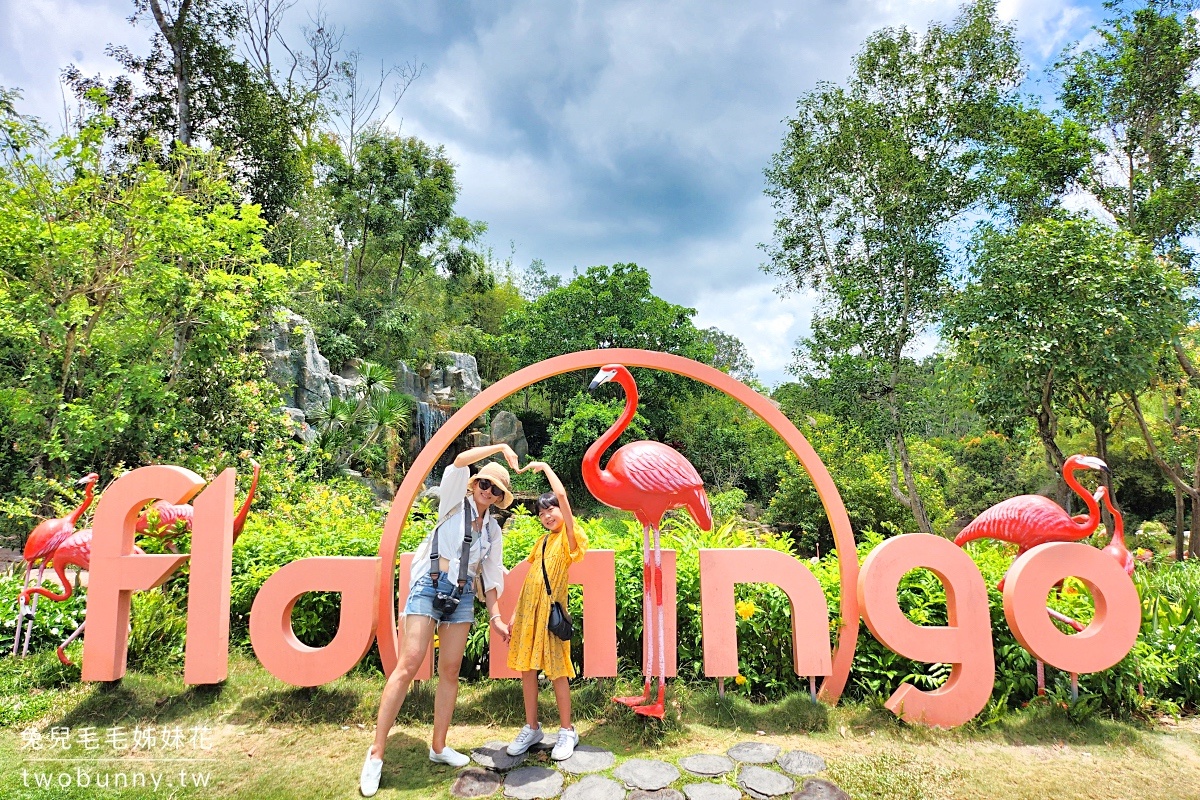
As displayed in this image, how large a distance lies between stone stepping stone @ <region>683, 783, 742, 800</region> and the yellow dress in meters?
0.83

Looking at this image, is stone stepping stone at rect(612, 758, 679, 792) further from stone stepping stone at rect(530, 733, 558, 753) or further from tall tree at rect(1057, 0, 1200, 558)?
tall tree at rect(1057, 0, 1200, 558)

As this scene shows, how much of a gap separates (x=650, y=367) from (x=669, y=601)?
153 cm

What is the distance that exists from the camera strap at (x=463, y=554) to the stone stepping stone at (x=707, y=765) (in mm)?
1533

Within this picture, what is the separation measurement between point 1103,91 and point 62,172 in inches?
590

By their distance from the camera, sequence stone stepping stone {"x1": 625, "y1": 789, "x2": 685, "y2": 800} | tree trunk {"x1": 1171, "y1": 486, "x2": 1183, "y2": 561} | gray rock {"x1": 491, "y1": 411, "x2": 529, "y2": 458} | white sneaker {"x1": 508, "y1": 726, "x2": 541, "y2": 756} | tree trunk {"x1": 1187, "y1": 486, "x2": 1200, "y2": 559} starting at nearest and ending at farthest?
stone stepping stone {"x1": 625, "y1": 789, "x2": 685, "y2": 800} → white sneaker {"x1": 508, "y1": 726, "x2": 541, "y2": 756} → tree trunk {"x1": 1187, "y1": 486, "x2": 1200, "y2": 559} → tree trunk {"x1": 1171, "y1": 486, "x2": 1183, "y2": 561} → gray rock {"x1": 491, "y1": 411, "x2": 529, "y2": 458}

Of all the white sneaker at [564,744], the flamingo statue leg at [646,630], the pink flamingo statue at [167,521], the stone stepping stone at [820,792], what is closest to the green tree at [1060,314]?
the flamingo statue leg at [646,630]

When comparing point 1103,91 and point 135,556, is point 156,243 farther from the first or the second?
point 1103,91

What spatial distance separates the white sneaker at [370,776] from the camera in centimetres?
293

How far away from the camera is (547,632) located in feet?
11.0

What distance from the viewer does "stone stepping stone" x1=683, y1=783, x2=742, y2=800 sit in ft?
9.57

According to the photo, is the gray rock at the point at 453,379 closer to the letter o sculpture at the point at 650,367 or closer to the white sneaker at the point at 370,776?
the letter o sculpture at the point at 650,367

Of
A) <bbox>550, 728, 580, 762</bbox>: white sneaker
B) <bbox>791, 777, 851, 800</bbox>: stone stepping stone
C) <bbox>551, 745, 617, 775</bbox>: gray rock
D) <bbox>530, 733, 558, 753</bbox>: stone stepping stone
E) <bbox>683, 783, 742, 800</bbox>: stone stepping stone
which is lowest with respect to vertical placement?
<bbox>791, 777, 851, 800</bbox>: stone stepping stone

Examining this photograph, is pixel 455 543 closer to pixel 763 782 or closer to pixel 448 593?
pixel 448 593

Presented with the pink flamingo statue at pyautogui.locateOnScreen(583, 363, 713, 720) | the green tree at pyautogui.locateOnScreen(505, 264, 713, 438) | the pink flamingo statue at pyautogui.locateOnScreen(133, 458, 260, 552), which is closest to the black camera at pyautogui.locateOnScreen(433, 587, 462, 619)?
the pink flamingo statue at pyautogui.locateOnScreen(583, 363, 713, 720)
